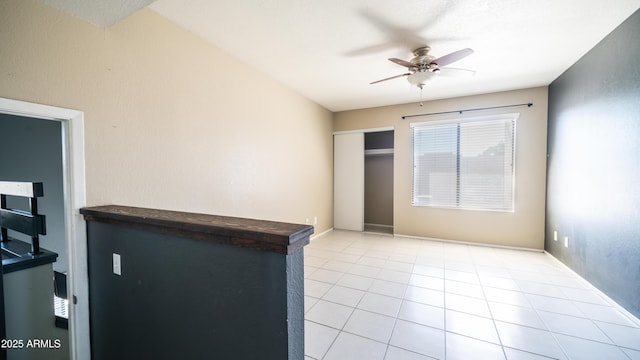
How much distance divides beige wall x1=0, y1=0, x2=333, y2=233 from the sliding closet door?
6.74ft

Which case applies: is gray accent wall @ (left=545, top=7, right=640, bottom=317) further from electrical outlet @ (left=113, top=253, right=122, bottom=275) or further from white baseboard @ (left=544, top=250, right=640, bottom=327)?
electrical outlet @ (left=113, top=253, right=122, bottom=275)

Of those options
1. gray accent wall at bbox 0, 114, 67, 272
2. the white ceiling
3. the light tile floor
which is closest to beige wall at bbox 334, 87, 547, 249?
the light tile floor

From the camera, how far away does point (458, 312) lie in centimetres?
221

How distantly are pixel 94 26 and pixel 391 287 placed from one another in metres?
3.46

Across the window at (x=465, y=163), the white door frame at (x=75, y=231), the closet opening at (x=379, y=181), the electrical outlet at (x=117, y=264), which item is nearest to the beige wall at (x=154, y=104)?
the white door frame at (x=75, y=231)

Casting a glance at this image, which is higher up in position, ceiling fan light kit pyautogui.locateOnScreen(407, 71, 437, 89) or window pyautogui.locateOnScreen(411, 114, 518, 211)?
ceiling fan light kit pyautogui.locateOnScreen(407, 71, 437, 89)

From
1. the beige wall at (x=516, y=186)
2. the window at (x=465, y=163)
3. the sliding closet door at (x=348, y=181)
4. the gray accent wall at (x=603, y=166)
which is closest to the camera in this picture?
the gray accent wall at (x=603, y=166)

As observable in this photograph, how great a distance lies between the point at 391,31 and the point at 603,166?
8.45 feet

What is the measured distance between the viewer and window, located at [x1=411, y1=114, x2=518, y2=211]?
406 cm

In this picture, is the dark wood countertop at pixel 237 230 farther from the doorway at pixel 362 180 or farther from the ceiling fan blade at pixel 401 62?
the doorway at pixel 362 180

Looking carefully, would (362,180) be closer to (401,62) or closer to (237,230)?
(401,62)

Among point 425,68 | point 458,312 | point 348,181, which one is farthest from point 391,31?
point 348,181

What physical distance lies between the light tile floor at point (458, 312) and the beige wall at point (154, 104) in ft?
4.96

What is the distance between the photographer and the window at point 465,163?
A: 13.3 feet
